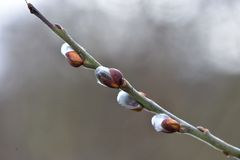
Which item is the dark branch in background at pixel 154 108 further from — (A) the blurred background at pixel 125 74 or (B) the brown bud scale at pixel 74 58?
(A) the blurred background at pixel 125 74

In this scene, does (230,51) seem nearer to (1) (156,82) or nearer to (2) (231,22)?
(2) (231,22)

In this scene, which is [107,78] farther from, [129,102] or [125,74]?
[125,74]

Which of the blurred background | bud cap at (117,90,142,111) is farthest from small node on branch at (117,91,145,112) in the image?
the blurred background

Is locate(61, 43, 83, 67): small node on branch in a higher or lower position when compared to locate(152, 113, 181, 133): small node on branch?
higher

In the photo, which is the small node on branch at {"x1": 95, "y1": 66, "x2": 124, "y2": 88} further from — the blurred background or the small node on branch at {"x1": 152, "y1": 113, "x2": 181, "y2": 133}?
the blurred background

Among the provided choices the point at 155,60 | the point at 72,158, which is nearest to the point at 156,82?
the point at 155,60

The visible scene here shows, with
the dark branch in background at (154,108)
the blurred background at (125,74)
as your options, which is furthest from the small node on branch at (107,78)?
the blurred background at (125,74)
